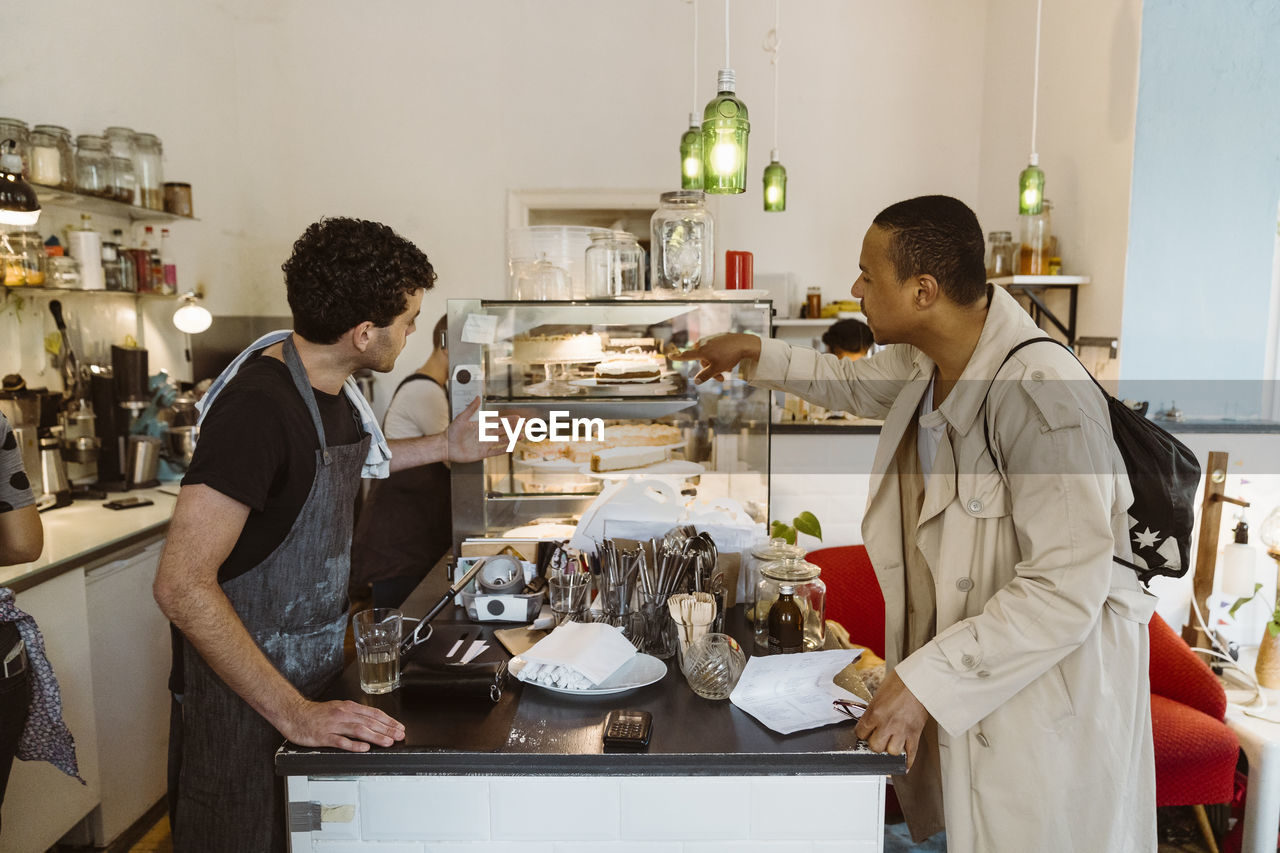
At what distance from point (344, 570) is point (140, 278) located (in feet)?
8.46

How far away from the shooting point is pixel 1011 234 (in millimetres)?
4836

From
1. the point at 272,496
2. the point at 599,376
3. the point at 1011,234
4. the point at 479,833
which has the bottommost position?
the point at 479,833

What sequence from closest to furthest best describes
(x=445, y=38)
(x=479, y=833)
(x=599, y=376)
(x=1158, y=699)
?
(x=479, y=833) → (x=599, y=376) → (x=1158, y=699) → (x=445, y=38)

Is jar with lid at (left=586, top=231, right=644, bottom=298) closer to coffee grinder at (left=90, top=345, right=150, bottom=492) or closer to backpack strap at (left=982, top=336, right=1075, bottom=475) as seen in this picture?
backpack strap at (left=982, top=336, right=1075, bottom=475)

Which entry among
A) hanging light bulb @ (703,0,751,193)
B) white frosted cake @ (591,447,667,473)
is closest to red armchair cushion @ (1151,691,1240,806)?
white frosted cake @ (591,447,667,473)

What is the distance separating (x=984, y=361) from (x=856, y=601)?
1.71 meters

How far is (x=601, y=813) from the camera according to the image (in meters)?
1.43

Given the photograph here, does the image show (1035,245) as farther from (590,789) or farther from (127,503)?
(127,503)

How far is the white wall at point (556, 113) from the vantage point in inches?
206

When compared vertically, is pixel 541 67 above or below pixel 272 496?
above

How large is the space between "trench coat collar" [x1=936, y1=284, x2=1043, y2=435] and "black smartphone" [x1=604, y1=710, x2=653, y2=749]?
0.77 m

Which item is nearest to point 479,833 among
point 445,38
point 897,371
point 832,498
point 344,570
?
point 344,570

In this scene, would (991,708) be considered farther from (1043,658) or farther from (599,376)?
(599,376)

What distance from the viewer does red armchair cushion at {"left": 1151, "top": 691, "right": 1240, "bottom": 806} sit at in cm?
257
